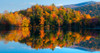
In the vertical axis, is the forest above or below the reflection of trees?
above

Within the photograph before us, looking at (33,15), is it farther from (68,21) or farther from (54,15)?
(68,21)

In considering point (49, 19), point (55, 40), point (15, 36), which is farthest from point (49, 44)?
point (49, 19)

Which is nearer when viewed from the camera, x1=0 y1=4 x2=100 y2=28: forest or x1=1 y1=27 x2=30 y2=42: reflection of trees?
x1=1 y1=27 x2=30 y2=42: reflection of trees

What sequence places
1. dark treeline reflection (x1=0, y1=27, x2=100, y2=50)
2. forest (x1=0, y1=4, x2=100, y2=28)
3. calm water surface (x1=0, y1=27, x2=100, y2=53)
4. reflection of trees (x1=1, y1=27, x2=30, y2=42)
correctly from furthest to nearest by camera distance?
1. forest (x1=0, y1=4, x2=100, y2=28)
2. reflection of trees (x1=1, y1=27, x2=30, y2=42)
3. dark treeline reflection (x1=0, y1=27, x2=100, y2=50)
4. calm water surface (x1=0, y1=27, x2=100, y2=53)

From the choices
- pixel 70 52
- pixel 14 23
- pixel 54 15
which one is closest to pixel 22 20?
pixel 14 23

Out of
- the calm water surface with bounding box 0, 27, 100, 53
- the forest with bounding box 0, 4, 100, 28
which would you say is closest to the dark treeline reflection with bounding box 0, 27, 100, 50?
the calm water surface with bounding box 0, 27, 100, 53

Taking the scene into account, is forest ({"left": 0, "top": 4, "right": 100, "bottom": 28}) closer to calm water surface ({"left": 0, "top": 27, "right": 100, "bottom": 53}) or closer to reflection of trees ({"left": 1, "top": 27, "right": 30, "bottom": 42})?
reflection of trees ({"left": 1, "top": 27, "right": 30, "bottom": 42})

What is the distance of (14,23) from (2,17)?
6146mm

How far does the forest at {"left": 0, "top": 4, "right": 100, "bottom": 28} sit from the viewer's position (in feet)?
230

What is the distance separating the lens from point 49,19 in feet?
244

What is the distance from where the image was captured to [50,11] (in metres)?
80.3

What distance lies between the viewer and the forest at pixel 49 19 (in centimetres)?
7012

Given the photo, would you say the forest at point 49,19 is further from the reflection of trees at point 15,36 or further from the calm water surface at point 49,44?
the calm water surface at point 49,44

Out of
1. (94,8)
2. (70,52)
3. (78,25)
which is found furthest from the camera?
(94,8)
